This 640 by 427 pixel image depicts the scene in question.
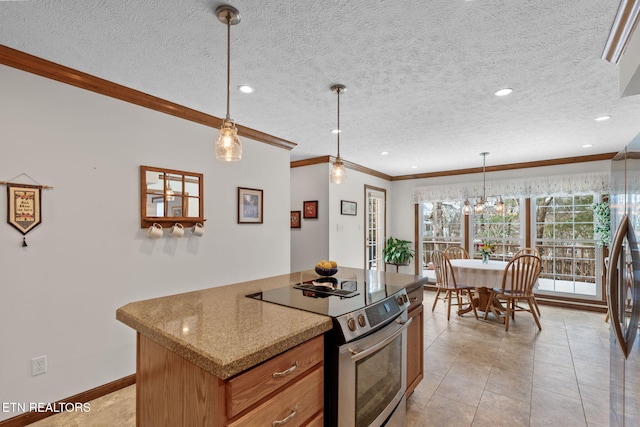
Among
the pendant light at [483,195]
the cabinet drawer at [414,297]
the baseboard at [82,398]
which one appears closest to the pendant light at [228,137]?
the cabinet drawer at [414,297]

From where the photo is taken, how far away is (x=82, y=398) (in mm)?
2172

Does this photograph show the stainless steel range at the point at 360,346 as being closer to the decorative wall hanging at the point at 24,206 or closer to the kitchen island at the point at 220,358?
the kitchen island at the point at 220,358

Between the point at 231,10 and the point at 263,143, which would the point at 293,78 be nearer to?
the point at 231,10

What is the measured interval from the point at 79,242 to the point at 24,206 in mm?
378

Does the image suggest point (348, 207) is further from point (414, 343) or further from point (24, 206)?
point (24, 206)

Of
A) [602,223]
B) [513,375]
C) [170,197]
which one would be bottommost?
[513,375]

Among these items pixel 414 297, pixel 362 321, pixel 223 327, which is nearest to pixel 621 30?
pixel 414 297

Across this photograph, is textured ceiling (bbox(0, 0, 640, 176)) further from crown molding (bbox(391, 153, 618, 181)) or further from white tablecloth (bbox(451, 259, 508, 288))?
white tablecloth (bbox(451, 259, 508, 288))

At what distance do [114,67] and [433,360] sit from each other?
3.57 meters

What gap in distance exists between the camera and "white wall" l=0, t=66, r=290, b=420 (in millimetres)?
1911

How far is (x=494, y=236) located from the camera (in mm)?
5492

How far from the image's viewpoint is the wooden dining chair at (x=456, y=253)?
5.29 m

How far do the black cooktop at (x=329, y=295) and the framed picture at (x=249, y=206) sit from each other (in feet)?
4.67

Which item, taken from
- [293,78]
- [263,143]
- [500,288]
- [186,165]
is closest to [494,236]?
[500,288]
